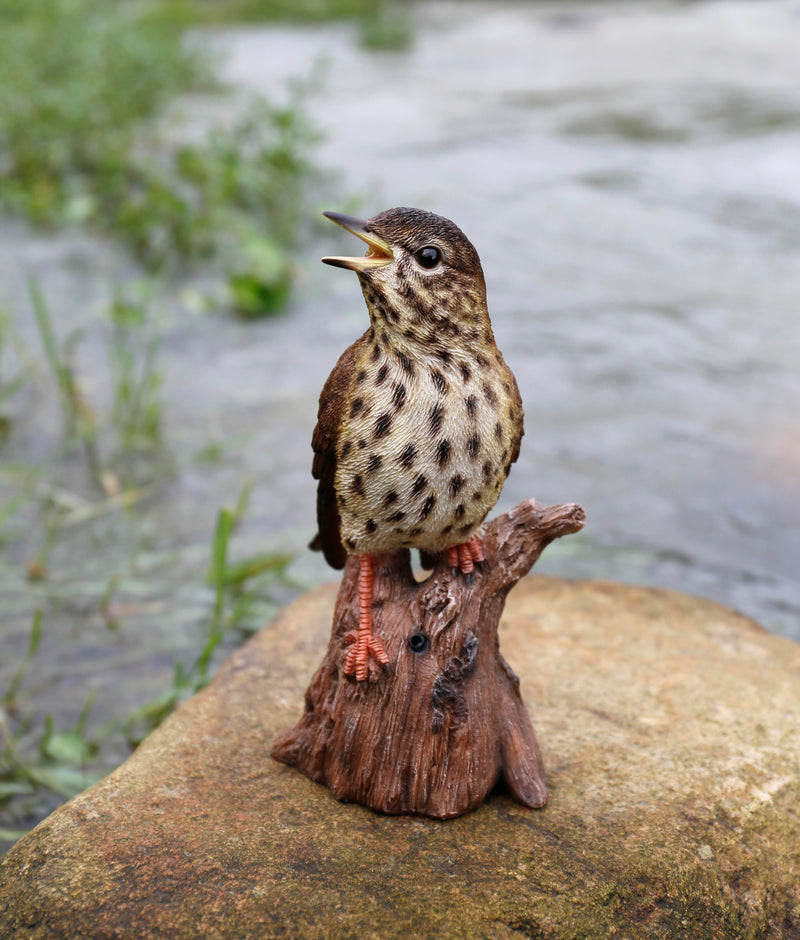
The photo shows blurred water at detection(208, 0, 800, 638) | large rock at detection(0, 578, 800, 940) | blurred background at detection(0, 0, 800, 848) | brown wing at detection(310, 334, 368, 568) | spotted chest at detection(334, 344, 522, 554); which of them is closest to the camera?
large rock at detection(0, 578, 800, 940)

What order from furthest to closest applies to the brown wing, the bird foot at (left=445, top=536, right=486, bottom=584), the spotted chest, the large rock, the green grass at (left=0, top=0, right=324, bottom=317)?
the green grass at (left=0, top=0, right=324, bottom=317), the bird foot at (left=445, top=536, right=486, bottom=584), the brown wing, the spotted chest, the large rock

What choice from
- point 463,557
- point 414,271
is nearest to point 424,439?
point 414,271

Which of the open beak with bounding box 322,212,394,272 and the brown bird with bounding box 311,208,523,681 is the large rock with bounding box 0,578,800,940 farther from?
the open beak with bounding box 322,212,394,272

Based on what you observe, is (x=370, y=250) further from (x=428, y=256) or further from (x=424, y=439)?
(x=424, y=439)

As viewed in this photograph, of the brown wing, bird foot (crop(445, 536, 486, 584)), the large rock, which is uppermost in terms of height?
the brown wing

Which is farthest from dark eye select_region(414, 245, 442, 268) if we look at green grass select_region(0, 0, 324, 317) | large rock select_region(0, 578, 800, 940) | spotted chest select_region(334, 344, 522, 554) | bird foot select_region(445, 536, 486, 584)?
green grass select_region(0, 0, 324, 317)

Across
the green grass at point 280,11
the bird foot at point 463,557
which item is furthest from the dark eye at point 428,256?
the green grass at point 280,11

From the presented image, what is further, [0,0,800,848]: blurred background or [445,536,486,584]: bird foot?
[0,0,800,848]: blurred background

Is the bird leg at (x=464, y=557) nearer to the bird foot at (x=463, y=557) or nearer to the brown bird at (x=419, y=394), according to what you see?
the bird foot at (x=463, y=557)
